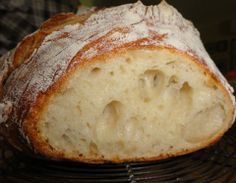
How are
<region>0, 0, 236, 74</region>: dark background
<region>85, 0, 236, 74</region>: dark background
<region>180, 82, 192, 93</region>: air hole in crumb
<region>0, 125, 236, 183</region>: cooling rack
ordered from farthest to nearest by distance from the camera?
<region>85, 0, 236, 74</region>: dark background, <region>0, 0, 236, 74</region>: dark background, <region>180, 82, 192, 93</region>: air hole in crumb, <region>0, 125, 236, 183</region>: cooling rack

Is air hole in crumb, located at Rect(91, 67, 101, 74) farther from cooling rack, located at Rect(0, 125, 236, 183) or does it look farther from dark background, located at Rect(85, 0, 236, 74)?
dark background, located at Rect(85, 0, 236, 74)

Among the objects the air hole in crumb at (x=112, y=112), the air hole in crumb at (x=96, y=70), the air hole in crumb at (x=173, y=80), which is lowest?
the air hole in crumb at (x=112, y=112)

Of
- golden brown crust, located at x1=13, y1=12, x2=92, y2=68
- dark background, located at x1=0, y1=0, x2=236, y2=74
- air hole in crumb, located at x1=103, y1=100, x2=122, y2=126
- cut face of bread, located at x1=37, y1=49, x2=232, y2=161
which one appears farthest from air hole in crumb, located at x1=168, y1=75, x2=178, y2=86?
dark background, located at x1=0, y1=0, x2=236, y2=74

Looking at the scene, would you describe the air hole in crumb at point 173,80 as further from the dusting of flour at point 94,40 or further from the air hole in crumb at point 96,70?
the air hole in crumb at point 96,70

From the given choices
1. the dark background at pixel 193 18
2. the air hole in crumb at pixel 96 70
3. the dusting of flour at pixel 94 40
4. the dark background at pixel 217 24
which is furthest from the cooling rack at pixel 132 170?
the dark background at pixel 217 24

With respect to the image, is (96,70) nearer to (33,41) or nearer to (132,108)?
(132,108)

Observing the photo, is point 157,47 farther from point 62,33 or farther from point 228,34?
point 228,34
